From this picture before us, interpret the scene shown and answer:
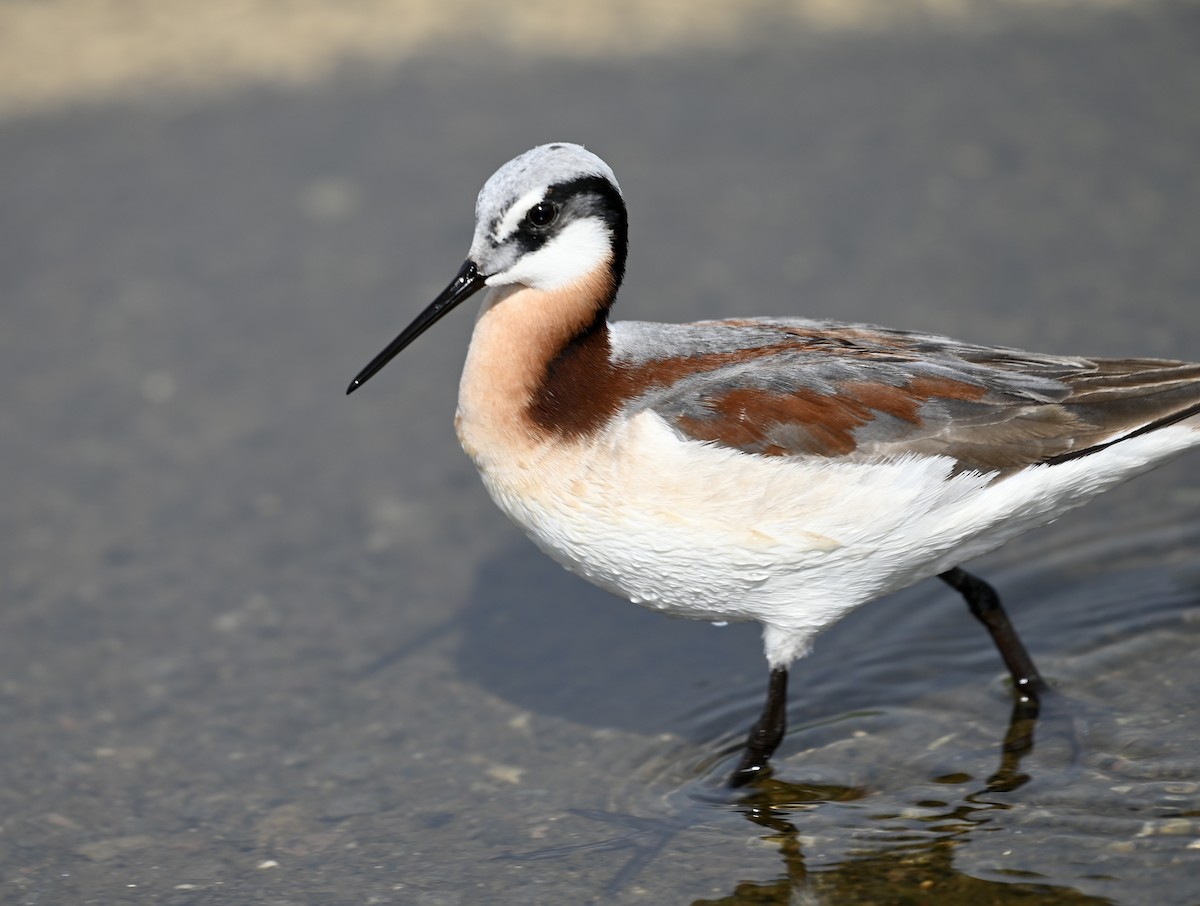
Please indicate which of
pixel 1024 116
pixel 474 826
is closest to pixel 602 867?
pixel 474 826

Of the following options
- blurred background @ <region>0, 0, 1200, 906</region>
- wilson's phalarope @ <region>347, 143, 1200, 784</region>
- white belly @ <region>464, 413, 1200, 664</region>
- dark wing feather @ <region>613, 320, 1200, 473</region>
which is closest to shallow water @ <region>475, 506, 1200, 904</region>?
blurred background @ <region>0, 0, 1200, 906</region>

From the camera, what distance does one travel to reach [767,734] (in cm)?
673

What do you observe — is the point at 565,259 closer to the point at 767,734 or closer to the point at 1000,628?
the point at 767,734

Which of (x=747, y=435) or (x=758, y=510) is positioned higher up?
(x=747, y=435)

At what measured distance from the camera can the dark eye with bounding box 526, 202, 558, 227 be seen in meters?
6.30

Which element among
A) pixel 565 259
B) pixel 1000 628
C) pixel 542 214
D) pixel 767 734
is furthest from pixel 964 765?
pixel 542 214

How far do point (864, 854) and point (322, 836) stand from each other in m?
2.22

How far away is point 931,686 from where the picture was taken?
7410 mm

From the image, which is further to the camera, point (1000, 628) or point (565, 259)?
point (1000, 628)

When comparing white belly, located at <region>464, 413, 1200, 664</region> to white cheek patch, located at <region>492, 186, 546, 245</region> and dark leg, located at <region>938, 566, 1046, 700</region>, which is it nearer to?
dark leg, located at <region>938, 566, 1046, 700</region>

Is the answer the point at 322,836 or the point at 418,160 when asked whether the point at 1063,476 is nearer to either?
the point at 322,836

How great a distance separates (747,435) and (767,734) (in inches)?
53.3

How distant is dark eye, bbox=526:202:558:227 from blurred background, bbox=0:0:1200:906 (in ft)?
7.93

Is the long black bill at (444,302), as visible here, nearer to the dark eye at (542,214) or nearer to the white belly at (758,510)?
the dark eye at (542,214)
